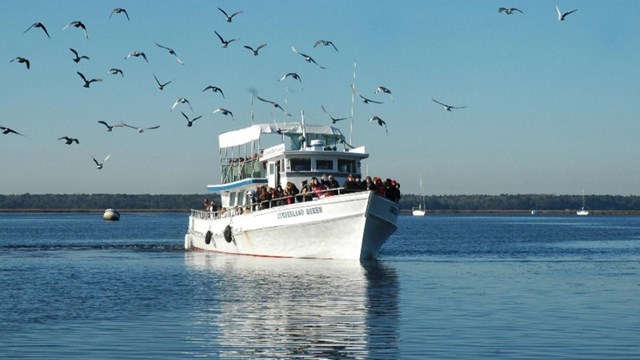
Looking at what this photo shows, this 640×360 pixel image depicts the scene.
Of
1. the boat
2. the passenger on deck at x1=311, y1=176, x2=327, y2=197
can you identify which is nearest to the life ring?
the boat

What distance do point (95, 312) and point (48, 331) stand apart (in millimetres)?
4836

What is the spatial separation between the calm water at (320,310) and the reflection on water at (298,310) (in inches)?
1.9

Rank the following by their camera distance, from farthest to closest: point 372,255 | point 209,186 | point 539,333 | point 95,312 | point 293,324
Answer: point 209,186 → point 372,255 → point 95,312 → point 293,324 → point 539,333

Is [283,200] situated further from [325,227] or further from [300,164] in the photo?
[300,164]

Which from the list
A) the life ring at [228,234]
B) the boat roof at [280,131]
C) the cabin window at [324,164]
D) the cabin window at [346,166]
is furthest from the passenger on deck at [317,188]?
the life ring at [228,234]

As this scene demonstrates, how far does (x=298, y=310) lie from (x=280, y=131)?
32921 millimetres

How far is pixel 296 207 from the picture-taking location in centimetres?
5475

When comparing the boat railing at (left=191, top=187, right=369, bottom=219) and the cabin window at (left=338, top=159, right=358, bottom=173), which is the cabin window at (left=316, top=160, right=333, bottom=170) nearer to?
the cabin window at (left=338, top=159, right=358, bottom=173)

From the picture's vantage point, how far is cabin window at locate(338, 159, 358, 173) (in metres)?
60.7

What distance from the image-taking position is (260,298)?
3862 cm

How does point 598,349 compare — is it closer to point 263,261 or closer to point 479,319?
point 479,319

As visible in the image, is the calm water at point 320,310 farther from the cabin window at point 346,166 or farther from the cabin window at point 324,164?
the cabin window at point 324,164

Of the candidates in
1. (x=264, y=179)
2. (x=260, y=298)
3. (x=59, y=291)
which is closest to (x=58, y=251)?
(x=264, y=179)

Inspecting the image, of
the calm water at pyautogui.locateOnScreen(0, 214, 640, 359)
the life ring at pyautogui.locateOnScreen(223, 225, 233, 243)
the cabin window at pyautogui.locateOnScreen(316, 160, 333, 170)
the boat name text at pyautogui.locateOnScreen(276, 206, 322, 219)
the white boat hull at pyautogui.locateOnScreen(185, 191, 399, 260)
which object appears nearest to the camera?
the calm water at pyautogui.locateOnScreen(0, 214, 640, 359)
